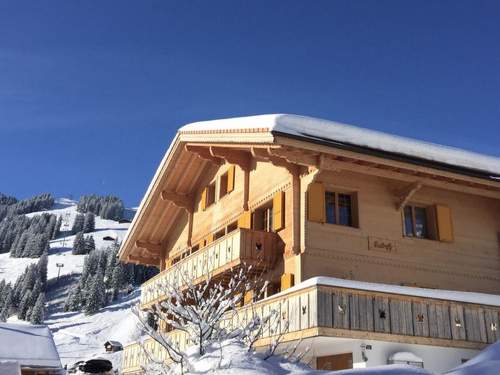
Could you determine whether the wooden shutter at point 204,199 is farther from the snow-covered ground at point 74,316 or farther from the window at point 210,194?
the snow-covered ground at point 74,316

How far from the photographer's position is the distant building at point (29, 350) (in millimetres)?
16562

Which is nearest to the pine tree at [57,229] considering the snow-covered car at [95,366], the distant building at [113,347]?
the distant building at [113,347]

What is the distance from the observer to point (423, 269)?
15.7m

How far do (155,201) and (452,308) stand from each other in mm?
13776

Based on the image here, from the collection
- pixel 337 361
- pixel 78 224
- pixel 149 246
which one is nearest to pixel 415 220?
pixel 337 361

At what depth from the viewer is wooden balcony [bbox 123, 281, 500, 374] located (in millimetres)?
11516

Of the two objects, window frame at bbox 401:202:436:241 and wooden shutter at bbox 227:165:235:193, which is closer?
window frame at bbox 401:202:436:241

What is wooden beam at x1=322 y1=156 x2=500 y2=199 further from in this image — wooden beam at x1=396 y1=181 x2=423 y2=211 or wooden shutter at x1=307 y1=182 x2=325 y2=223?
wooden shutter at x1=307 y1=182 x2=325 y2=223

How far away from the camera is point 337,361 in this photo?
43.8 feet

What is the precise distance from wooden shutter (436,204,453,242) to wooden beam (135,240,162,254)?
45.0 ft

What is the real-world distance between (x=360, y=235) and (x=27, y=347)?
10262 millimetres

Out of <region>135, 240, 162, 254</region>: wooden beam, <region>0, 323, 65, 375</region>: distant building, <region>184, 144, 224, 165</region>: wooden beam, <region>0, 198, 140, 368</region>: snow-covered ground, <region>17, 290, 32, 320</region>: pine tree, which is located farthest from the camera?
<region>17, 290, 32, 320</region>: pine tree

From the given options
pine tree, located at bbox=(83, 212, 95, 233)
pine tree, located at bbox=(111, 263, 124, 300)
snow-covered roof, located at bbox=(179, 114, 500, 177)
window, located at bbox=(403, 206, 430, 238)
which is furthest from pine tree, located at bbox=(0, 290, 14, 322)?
window, located at bbox=(403, 206, 430, 238)

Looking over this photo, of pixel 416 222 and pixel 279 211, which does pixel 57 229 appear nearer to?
pixel 279 211
